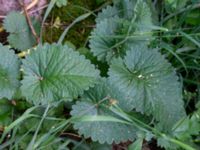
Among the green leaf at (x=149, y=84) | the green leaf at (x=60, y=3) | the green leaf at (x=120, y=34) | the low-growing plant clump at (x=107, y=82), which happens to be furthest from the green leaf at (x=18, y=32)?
the green leaf at (x=149, y=84)

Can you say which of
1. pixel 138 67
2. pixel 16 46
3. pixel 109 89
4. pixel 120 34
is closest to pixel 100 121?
pixel 109 89

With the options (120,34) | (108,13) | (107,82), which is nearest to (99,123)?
(107,82)

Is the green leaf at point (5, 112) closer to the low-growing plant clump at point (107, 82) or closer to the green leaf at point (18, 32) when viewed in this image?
the low-growing plant clump at point (107, 82)

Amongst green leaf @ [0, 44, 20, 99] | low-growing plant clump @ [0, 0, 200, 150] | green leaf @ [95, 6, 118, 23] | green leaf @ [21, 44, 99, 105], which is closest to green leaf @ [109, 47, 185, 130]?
low-growing plant clump @ [0, 0, 200, 150]

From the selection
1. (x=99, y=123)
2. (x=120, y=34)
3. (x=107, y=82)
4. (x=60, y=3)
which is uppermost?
(x=60, y=3)

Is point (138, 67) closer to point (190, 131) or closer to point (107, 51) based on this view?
Result: point (107, 51)

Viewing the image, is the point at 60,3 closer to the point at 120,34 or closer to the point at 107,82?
the point at 120,34
